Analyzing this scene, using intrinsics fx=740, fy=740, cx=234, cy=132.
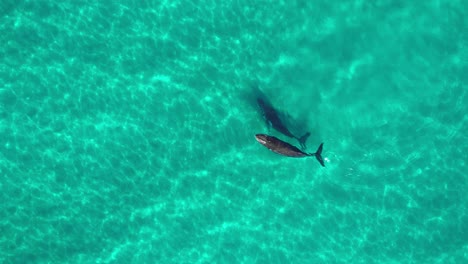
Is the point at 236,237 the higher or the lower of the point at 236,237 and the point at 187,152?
the lower

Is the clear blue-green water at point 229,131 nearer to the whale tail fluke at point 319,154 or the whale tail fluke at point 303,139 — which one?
the whale tail fluke at point 303,139

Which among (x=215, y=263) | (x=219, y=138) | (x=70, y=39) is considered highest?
(x=70, y=39)

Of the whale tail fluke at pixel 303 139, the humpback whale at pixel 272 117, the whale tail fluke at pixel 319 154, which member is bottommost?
the whale tail fluke at pixel 319 154

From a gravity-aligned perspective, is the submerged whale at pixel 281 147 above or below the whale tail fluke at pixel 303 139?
below

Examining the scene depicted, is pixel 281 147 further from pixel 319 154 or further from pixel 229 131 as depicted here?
pixel 229 131

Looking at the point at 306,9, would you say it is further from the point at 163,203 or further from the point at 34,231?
the point at 34,231

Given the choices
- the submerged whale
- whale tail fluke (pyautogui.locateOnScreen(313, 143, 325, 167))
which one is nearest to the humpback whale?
the submerged whale

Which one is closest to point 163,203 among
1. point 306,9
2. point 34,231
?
point 34,231

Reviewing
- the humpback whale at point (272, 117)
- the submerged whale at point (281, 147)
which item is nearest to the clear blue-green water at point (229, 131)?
the humpback whale at point (272, 117)
